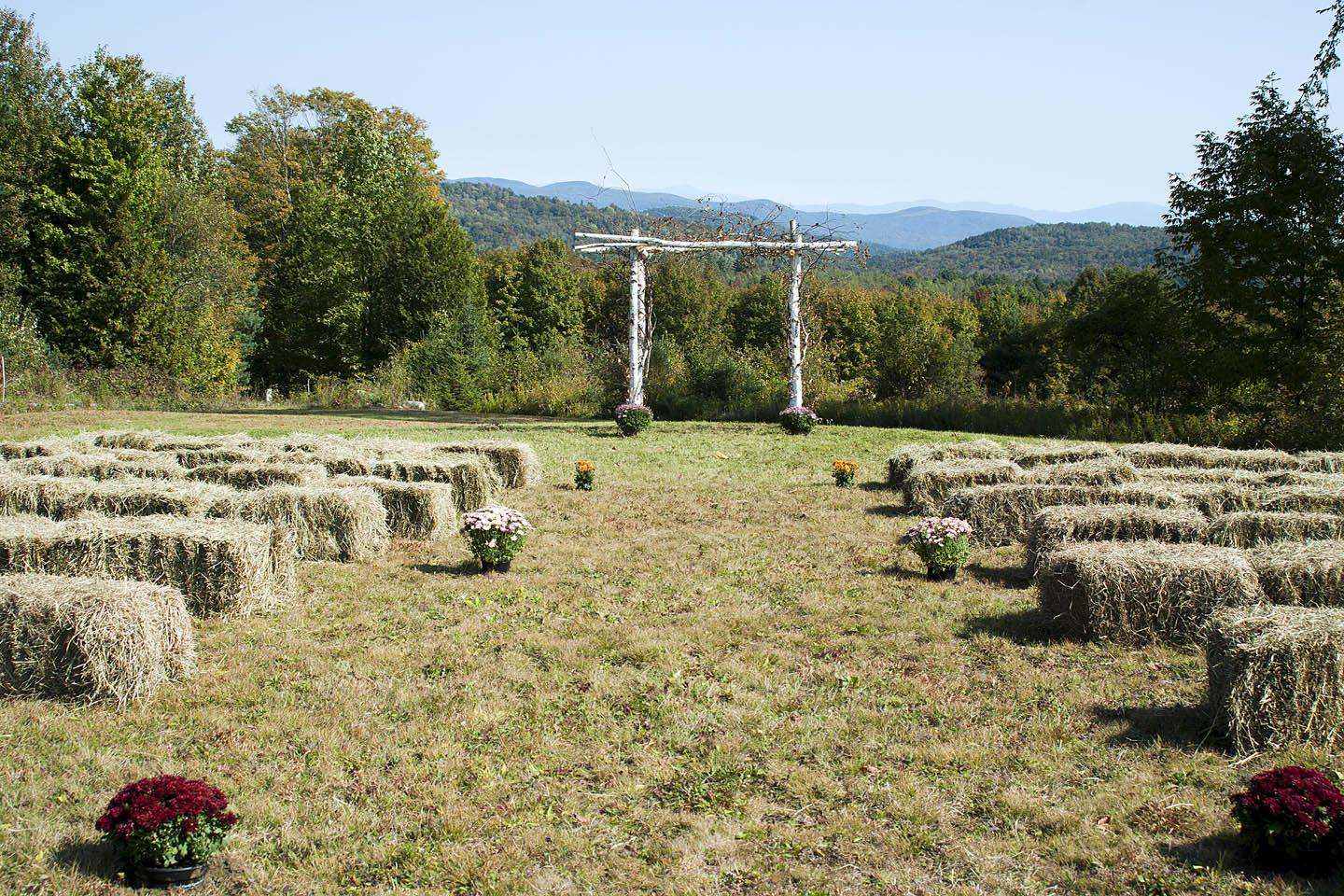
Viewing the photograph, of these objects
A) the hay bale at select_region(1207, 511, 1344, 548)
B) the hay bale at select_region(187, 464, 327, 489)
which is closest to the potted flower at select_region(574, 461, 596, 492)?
the hay bale at select_region(187, 464, 327, 489)

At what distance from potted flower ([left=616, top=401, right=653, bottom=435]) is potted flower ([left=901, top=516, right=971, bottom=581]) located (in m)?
13.2

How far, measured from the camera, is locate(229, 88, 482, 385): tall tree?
39531mm

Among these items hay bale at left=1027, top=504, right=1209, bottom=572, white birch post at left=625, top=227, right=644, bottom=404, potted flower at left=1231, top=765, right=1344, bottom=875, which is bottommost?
potted flower at left=1231, top=765, right=1344, bottom=875

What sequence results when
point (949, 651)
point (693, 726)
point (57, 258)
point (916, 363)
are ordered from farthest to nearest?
point (57, 258) < point (916, 363) < point (949, 651) < point (693, 726)

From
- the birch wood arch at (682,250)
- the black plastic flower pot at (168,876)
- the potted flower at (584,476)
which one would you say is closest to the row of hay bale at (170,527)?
the potted flower at (584,476)

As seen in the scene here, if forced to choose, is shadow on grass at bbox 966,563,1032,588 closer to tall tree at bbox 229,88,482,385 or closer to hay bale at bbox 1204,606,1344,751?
hay bale at bbox 1204,606,1344,751

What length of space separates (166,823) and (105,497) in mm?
6728

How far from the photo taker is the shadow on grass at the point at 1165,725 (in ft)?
17.8

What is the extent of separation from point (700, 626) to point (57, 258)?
113 feet

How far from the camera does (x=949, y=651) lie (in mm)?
7078

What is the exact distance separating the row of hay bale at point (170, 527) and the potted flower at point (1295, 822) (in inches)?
242

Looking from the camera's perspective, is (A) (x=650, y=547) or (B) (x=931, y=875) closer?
(B) (x=931, y=875)

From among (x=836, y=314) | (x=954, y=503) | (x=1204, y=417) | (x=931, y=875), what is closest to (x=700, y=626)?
(x=931, y=875)

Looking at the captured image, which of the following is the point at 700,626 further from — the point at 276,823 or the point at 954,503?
the point at 954,503
